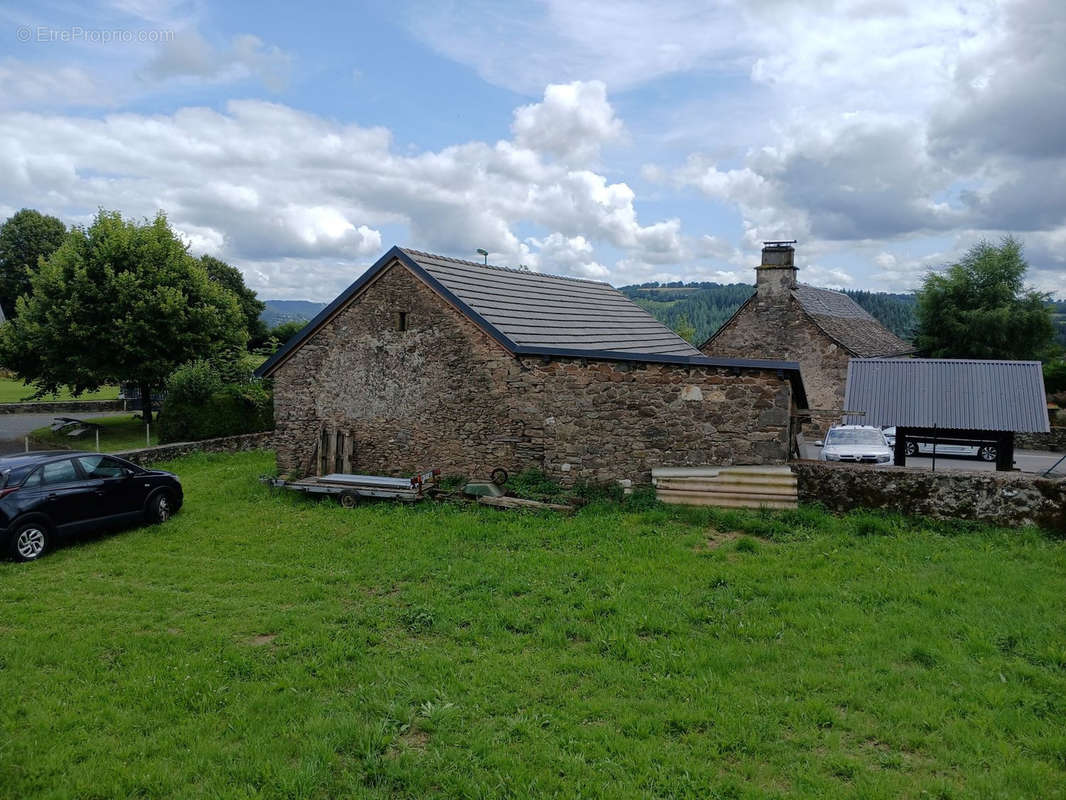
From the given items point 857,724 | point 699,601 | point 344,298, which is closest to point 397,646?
A: point 699,601

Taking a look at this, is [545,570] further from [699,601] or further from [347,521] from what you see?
[347,521]

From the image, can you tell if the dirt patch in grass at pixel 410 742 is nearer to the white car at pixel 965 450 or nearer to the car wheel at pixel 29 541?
the car wheel at pixel 29 541

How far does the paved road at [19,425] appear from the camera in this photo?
24219mm

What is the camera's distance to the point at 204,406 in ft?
69.8

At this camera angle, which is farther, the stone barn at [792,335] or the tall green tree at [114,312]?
the stone barn at [792,335]

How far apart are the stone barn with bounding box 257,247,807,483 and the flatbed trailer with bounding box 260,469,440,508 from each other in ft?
3.02

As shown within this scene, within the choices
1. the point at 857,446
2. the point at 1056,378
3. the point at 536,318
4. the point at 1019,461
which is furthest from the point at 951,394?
the point at 1056,378

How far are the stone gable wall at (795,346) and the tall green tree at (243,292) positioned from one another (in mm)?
41402

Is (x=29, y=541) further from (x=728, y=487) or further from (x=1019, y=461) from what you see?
(x=1019, y=461)

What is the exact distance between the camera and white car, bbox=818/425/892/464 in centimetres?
1795

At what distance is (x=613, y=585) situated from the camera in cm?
830

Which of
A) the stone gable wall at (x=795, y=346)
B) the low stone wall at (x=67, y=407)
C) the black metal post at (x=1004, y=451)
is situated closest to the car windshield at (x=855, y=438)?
the black metal post at (x=1004, y=451)

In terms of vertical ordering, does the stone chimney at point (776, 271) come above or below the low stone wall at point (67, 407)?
above

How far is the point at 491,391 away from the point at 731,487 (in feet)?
16.1
